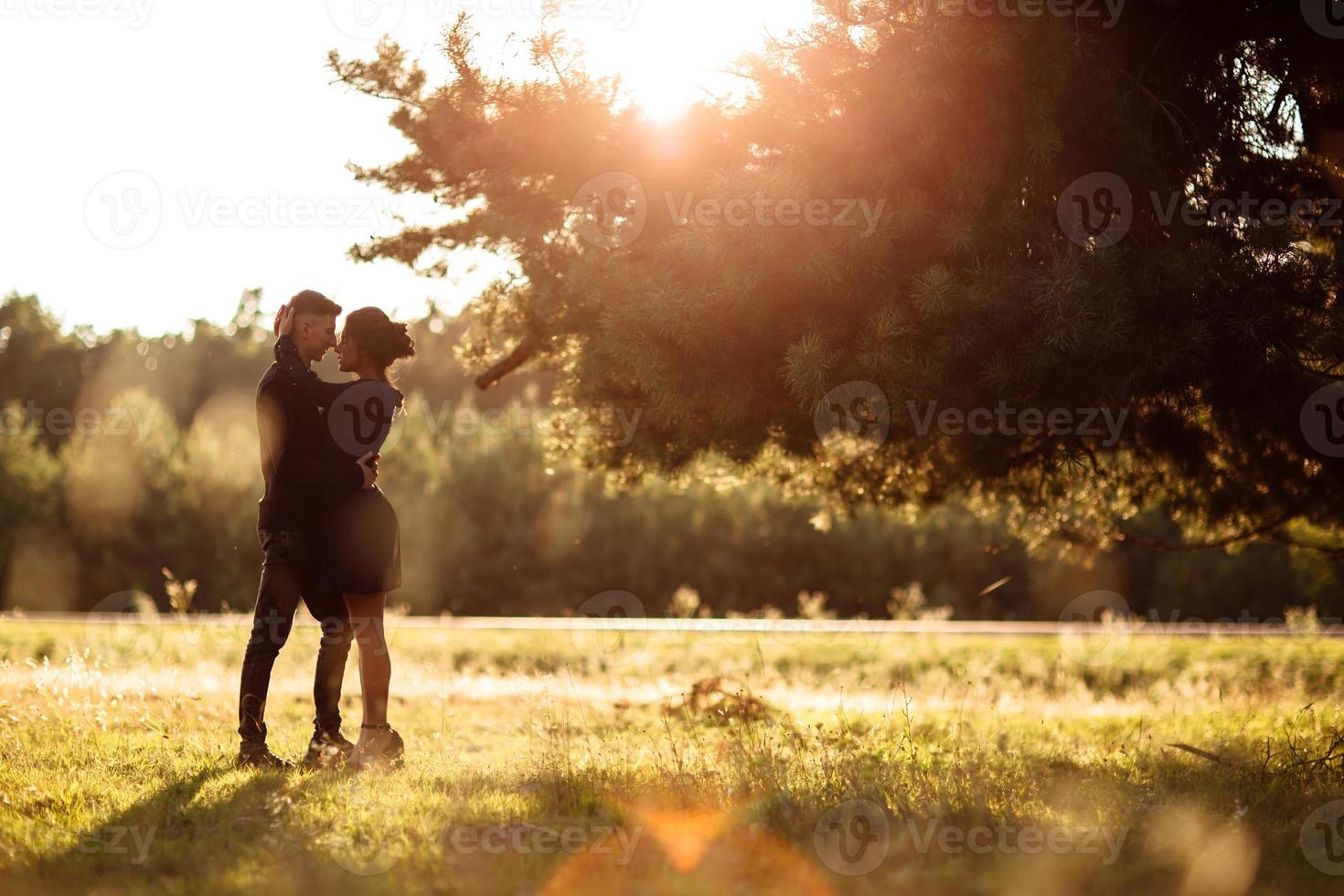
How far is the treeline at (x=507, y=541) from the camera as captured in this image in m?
37.3

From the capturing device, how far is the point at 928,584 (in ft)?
127

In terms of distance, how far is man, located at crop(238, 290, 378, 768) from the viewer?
19.3ft

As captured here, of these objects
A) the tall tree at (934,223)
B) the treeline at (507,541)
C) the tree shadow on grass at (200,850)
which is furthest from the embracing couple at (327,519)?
the treeline at (507,541)

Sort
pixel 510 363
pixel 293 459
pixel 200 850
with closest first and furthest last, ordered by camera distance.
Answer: pixel 200 850 → pixel 293 459 → pixel 510 363

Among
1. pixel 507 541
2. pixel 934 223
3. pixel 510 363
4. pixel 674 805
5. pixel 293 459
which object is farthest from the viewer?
pixel 507 541

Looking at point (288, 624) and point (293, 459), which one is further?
point (288, 624)

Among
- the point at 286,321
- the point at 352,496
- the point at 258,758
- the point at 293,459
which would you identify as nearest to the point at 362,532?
the point at 352,496

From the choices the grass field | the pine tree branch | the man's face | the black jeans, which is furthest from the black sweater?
the pine tree branch

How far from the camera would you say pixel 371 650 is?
588 cm

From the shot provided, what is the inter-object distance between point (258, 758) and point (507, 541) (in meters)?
33.2

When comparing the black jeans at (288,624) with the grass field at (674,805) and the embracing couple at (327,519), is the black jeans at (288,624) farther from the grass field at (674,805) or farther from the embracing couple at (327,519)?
the grass field at (674,805)

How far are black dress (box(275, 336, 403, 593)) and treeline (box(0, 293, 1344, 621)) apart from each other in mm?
30835

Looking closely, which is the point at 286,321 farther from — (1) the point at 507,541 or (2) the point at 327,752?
(1) the point at 507,541

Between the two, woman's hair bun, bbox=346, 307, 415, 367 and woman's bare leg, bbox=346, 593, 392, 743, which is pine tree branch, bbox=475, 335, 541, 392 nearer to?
woman's hair bun, bbox=346, 307, 415, 367
